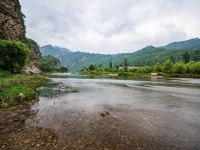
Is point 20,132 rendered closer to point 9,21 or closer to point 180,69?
point 9,21

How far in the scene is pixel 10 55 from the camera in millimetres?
83750

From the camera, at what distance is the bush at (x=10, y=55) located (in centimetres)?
7960

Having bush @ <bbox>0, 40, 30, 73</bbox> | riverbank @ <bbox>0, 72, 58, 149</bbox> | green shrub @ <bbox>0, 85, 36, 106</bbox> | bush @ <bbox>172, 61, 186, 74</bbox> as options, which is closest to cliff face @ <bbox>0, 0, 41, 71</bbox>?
bush @ <bbox>0, 40, 30, 73</bbox>

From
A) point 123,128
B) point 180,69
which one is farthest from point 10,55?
point 180,69

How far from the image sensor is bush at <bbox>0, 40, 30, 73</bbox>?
261ft

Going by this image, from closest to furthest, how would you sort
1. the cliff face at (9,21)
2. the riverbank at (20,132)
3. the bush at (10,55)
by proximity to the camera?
1. the riverbank at (20,132)
2. the bush at (10,55)
3. the cliff face at (9,21)

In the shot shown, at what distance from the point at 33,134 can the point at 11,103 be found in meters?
13.4

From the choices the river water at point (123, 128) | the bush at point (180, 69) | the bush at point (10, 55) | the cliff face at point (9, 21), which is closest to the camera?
the river water at point (123, 128)

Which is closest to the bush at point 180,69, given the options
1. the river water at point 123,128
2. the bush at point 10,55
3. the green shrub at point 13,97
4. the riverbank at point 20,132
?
the bush at point 10,55

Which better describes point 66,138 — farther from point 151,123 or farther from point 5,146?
point 151,123

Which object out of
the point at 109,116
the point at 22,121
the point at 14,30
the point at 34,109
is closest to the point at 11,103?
the point at 34,109

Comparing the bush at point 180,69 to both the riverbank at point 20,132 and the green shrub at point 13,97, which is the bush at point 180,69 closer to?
the green shrub at point 13,97

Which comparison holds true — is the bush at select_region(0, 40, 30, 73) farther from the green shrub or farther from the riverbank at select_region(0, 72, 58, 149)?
the riverbank at select_region(0, 72, 58, 149)

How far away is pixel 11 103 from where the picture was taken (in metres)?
27.4
